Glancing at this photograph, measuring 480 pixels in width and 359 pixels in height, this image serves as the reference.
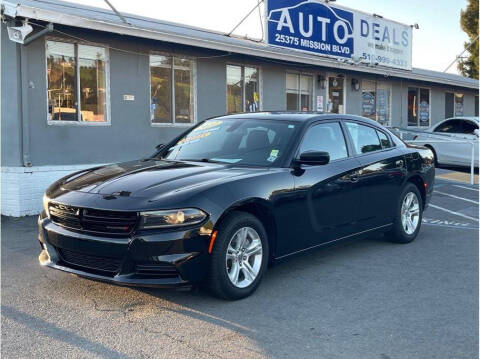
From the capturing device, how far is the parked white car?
599 inches

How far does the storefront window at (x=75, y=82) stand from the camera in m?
9.53

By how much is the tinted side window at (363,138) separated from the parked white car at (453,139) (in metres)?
9.03

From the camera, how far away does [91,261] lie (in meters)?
4.30

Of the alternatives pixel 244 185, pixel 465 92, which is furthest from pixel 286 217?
pixel 465 92

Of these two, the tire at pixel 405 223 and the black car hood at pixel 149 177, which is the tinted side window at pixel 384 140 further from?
the black car hood at pixel 149 177

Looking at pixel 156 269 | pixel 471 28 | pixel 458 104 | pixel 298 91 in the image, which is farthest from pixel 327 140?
pixel 471 28

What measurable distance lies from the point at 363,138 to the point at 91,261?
3.51 m

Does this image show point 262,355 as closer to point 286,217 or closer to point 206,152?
point 286,217

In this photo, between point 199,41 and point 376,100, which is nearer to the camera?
point 199,41

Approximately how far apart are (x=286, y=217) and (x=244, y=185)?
60 cm

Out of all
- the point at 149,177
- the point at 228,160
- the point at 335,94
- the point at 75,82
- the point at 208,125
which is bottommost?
the point at 149,177

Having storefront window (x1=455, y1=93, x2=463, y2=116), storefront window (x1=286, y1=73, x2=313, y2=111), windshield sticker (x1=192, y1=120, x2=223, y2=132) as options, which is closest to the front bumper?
windshield sticker (x1=192, y1=120, x2=223, y2=132)

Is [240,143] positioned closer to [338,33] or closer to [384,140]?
[384,140]

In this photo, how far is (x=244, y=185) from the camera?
4.62 metres
